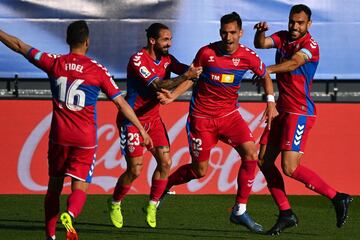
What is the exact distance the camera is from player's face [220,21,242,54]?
508 inches

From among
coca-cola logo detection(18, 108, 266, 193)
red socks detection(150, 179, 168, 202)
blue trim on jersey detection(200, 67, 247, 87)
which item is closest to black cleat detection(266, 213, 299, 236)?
red socks detection(150, 179, 168, 202)

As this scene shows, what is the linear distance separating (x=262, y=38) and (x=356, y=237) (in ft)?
7.50

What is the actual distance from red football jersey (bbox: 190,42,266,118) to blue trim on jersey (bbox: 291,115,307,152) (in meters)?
0.63

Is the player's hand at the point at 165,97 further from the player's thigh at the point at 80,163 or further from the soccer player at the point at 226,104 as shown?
the player's thigh at the point at 80,163

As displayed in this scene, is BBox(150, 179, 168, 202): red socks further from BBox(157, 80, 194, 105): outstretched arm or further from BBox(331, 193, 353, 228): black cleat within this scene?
BBox(331, 193, 353, 228): black cleat

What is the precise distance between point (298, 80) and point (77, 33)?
3.03m

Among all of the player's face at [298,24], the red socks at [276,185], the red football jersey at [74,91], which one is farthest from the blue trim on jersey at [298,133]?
the red football jersey at [74,91]

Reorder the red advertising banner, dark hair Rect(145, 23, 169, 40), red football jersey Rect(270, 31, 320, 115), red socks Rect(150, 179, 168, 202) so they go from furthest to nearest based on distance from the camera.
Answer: the red advertising banner < red socks Rect(150, 179, 168, 202) < dark hair Rect(145, 23, 169, 40) < red football jersey Rect(270, 31, 320, 115)

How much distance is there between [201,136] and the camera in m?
13.3

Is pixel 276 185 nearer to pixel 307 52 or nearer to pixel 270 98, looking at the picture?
pixel 270 98

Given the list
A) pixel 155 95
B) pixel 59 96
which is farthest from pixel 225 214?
pixel 59 96

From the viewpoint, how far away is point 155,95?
13516 mm

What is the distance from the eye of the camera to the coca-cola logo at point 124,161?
16.5 metres

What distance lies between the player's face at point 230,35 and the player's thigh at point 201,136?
2.68ft
